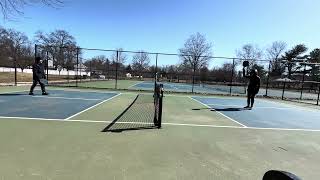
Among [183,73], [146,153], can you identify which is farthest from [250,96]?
[183,73]

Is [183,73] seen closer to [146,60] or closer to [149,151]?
[146,60]

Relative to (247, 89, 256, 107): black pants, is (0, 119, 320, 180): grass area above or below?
below

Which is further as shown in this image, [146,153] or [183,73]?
[183,73]

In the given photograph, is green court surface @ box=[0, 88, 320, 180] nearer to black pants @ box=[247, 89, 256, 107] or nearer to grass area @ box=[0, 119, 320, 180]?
grass area @ box=[0, 119, 320, 180]

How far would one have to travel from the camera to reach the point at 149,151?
617 centimetres

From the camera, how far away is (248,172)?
522 cm

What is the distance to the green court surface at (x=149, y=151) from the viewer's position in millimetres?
4895

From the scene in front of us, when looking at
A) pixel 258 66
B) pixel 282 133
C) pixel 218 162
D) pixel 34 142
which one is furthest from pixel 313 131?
pixel 258 66

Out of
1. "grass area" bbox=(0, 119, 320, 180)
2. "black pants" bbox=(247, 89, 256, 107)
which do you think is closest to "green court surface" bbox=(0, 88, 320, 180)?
"grass area" bbox=(0, 119, 320, 180)

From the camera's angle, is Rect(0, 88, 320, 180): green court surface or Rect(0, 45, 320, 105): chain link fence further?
Rect(0, 45, 320, 105): chain link fence

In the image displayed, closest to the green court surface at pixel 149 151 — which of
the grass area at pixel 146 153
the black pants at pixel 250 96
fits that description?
the grass area at pixel 146 153

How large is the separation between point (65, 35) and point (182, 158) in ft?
246

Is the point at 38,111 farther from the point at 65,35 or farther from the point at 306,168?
the point at 65,35

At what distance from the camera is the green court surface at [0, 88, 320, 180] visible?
489cm
